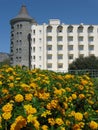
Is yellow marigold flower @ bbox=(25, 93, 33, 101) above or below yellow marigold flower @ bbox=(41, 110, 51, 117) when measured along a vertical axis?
above

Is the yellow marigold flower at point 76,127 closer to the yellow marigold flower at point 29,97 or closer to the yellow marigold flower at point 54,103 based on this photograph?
the yellow marigold flower at point 54,103

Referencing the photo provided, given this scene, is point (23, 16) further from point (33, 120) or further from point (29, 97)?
point (33, 120)

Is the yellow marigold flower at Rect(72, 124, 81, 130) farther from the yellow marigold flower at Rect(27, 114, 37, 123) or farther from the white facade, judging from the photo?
the white facade

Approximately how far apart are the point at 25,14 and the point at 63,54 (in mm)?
23914

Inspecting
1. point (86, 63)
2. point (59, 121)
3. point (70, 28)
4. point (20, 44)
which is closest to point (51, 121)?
point (59, 121)

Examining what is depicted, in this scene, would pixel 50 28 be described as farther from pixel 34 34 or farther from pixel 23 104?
pixel 23 104

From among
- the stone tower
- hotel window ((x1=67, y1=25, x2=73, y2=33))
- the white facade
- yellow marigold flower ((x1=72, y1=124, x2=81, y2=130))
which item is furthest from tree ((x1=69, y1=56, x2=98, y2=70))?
yellow marigold flower ((x1=72, y1=124, x2=81, y2=130))

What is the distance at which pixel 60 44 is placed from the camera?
355 ft

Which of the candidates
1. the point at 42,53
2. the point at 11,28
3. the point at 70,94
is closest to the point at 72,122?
the point at 70,94

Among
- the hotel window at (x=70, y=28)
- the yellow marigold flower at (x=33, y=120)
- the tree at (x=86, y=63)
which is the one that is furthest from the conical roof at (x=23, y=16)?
the yellow marigold flower at (x=33, y=120)

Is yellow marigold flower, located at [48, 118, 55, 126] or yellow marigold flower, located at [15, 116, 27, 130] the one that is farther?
yellow marigold flower, located at [48, 118, 55, 126]

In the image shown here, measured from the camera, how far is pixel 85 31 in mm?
109000

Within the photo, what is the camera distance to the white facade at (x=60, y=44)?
107m

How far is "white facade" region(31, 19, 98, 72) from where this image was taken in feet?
351
